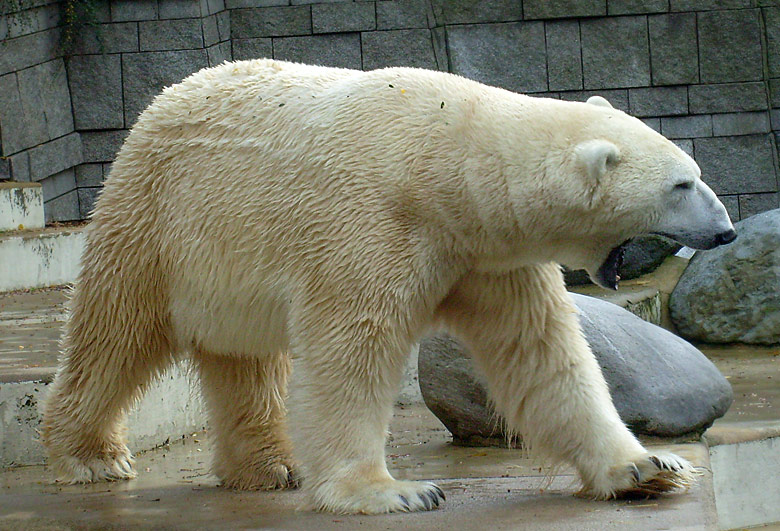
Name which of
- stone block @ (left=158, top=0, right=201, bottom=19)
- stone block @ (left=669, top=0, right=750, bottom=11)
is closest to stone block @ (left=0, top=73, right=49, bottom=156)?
stone block @ (left=158, top=0, right=201, bottom=19)

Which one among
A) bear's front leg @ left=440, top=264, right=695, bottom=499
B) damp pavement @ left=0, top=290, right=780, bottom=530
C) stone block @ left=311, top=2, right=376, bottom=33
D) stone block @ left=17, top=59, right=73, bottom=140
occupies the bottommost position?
damp pavement @ left=0, top=290, right=780, bottom=530

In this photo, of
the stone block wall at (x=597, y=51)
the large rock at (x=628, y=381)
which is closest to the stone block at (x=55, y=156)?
the stone block wall at (x=597, y=51)

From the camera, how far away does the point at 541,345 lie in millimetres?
3557

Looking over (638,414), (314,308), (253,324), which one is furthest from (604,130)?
(638,414)

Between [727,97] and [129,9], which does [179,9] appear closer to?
[129,9]

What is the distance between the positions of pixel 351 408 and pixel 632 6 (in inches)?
272

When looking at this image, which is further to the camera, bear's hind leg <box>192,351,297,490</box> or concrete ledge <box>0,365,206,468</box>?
concrete ledge <box>0,365,206,468</box>

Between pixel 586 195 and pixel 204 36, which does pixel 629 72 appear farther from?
pixel 586 195

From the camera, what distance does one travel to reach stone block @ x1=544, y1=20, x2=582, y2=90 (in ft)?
30.9

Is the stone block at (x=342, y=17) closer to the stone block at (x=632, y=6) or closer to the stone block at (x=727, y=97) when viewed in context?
the stone block at (x=632, y=6)

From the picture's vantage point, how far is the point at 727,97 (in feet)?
31.2

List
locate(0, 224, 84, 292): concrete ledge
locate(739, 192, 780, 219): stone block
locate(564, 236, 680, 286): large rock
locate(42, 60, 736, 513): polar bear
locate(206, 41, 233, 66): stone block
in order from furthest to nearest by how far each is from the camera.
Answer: locate(739, 192, 780, 219): stone block < locate(206, 41, 233, 66): stone block < locate(564, 236, 680, 286): large rock < locate(0, 224, 84, 292): concrete ledge < locate(42, 60, 736, 513): polar bear

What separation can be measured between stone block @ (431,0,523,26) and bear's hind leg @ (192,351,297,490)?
19.2 ft

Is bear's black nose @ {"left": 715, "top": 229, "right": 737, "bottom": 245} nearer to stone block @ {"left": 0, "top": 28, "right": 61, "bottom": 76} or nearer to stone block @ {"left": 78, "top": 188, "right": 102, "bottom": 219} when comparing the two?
stone block @ {"left": 0, "top": 28, "right": 61, "bottom": 76}
